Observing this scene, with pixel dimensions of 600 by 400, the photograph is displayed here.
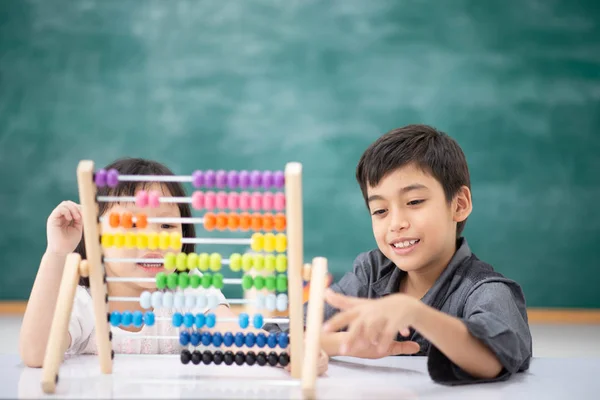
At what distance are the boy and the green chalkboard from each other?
2.99 metres

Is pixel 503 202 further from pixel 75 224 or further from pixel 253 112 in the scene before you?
pixel 75 224

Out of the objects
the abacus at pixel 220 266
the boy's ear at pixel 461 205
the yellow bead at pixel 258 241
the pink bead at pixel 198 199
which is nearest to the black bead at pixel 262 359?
the abacus at pixel 220 266

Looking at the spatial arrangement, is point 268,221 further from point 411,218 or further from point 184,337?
point 411,218

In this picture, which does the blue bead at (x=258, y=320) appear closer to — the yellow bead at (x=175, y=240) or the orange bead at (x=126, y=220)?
the yellow bead at (x=175, y=240)


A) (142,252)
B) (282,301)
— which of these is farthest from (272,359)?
(142,252)

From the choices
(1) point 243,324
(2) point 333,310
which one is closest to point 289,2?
(2) point 333,310

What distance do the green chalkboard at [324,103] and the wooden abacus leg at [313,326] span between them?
368 centimetres

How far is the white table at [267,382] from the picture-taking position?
128 cm

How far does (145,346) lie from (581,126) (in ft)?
13.0

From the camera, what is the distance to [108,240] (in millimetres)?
1429

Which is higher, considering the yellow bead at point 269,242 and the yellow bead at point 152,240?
the yellow bead at point 152,240

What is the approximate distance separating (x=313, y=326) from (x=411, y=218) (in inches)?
26.3

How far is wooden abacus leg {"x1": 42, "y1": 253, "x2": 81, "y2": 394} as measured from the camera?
1277 mm

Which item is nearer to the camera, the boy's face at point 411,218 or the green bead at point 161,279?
the green bead at point 161,279
